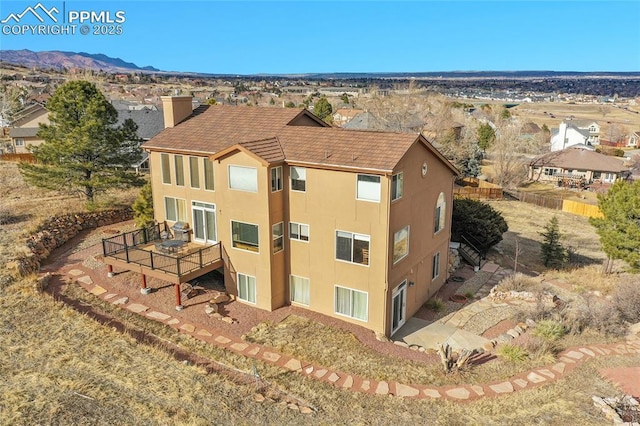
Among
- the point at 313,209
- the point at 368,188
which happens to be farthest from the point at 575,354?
the point at 313,209

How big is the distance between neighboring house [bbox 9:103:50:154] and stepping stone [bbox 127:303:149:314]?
38266 millimetres

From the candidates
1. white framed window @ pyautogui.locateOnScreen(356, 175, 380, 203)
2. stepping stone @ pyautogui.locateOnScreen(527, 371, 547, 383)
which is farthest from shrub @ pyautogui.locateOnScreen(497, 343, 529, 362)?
white framed window @ pyautogui.locateOnScreen(356, 175, 380, 203)

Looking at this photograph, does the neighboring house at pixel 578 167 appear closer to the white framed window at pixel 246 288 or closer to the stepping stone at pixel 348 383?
→ the white framed window at pixel 246 288

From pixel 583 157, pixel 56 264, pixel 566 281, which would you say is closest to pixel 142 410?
pixel 56 264

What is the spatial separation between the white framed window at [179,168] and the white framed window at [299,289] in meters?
6.98

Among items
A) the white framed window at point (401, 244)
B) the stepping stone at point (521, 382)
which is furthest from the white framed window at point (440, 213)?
the stepping stone at point (521, 382)

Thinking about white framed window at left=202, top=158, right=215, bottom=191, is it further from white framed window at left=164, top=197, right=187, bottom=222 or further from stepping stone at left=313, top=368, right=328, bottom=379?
stepping stone at left=313, top=368, right=328, bottom=379

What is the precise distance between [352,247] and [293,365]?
16.4ft

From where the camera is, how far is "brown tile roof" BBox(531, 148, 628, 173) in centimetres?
5862

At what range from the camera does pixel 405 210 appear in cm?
1825

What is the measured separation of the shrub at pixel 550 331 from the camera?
695 inches

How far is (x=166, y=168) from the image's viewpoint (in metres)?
21.8

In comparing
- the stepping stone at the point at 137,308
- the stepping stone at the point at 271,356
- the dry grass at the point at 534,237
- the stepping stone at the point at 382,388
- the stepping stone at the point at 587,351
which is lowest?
the dry grass at the point at 534,237

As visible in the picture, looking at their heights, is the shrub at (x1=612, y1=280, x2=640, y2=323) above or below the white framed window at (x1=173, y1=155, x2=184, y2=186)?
below
